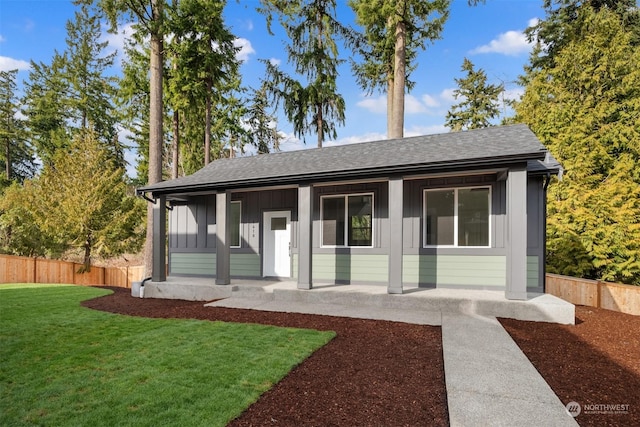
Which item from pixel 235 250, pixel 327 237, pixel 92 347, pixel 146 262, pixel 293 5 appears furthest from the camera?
pixel 293 5

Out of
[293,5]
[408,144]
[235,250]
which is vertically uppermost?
[293,5]

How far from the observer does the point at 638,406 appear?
2.93 m

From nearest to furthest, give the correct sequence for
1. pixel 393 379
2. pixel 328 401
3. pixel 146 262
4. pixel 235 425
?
1. pixel 235 425
2. pixel 328 401
3. pixel 393 379
4. pixel 146 262

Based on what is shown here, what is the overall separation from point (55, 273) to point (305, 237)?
12.8 meters

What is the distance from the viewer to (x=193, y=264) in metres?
10.1

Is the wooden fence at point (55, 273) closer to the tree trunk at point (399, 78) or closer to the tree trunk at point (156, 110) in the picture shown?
the tree trunk at point (156, 110)

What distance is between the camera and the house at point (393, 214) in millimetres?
6312

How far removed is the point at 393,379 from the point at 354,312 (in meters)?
2.78

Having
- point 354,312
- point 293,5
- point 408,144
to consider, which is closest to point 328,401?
point 354,312

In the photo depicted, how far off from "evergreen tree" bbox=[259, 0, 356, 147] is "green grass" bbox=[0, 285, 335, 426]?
41.0 ft

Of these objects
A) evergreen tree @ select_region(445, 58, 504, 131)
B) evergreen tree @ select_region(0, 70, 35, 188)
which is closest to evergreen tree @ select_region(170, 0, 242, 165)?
evergreen tree @ select_region(445, 58, 504, 131)

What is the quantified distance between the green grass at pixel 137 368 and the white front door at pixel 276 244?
369cm

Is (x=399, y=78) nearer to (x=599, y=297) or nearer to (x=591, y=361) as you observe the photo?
(x=599, y=297)

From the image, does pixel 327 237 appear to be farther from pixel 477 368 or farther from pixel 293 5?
pixel 293 5
